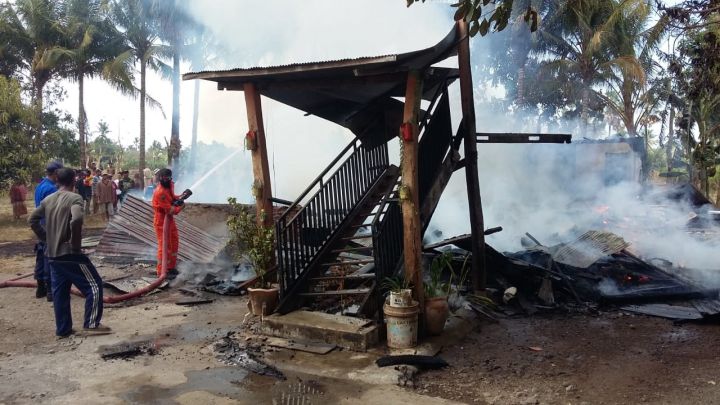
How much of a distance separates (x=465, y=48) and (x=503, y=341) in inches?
157

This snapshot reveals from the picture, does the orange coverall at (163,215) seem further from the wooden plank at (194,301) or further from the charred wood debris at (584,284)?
the charred wood debris at (584,284)

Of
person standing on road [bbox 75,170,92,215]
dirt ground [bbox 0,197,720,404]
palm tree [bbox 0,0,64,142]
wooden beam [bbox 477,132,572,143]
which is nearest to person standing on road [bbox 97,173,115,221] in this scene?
person standing on road [bbox 75,170,92,215]

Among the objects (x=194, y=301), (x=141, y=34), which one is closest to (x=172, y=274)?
(x=194, y=301)

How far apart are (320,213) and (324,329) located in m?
1.78

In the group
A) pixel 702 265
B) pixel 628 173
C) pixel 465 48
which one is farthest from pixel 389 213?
pixel 628 173

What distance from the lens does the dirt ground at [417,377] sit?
4.48m

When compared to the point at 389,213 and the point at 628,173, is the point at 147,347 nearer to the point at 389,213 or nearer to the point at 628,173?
the point at 389,213

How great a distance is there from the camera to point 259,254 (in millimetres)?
6523

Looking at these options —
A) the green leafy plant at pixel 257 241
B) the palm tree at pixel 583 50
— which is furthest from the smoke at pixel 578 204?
the green leafy plant at pixel 257 241

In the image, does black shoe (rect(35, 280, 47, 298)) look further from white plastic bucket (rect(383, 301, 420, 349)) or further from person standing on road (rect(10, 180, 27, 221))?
person standing on road (rect(10, 180, 27, 221))

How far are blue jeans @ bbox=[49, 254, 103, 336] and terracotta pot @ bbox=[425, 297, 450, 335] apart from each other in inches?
156

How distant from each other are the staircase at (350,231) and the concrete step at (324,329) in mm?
224

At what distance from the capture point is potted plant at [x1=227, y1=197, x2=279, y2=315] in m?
6.37

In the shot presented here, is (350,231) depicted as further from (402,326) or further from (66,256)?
(66,256)
